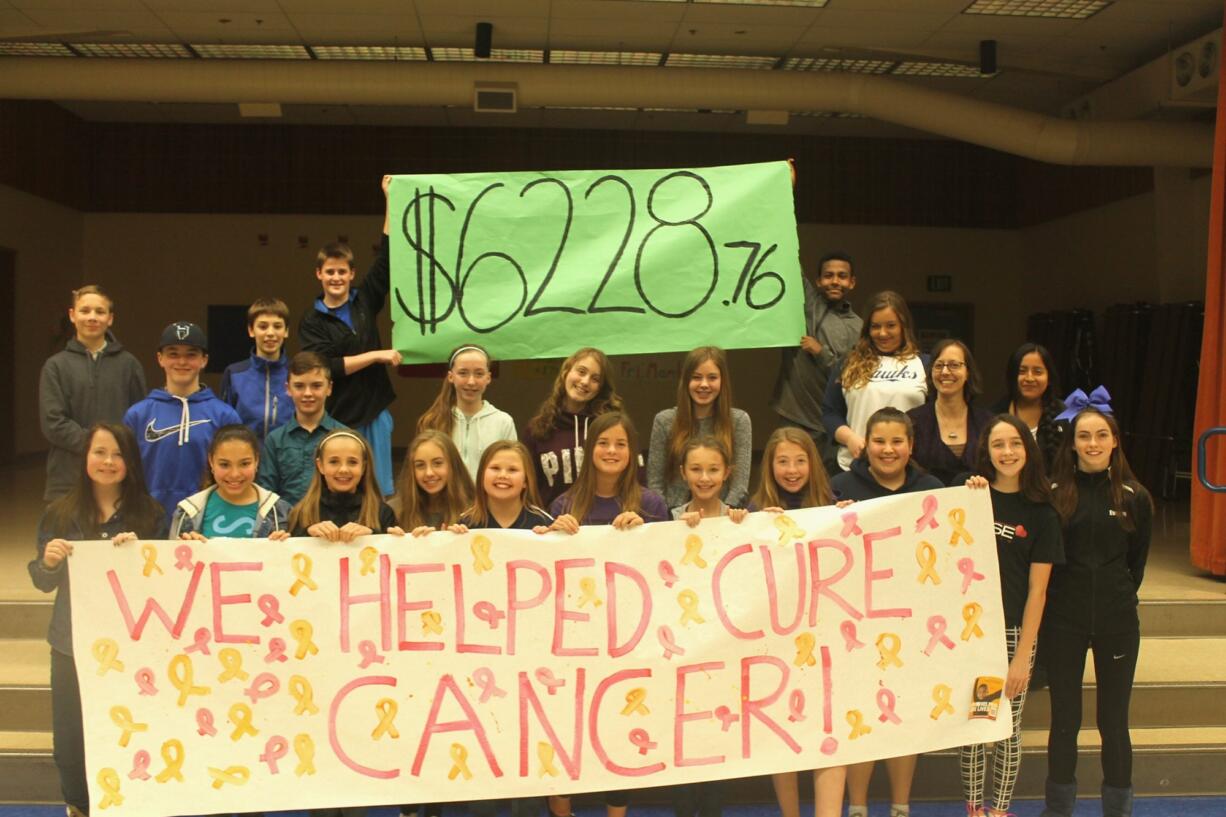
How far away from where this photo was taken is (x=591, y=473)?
3.54 meters

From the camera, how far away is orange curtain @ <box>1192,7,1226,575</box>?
608 cm

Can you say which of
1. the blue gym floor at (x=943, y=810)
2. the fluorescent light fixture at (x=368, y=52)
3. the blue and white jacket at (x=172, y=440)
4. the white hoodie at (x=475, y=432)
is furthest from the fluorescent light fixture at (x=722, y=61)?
the blue gym floor at (x=943, y=810)

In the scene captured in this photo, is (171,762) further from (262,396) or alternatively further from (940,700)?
(940,700)

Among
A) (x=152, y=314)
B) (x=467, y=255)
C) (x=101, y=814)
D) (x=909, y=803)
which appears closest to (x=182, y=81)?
(x=152, y=314)

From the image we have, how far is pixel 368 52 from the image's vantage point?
9.57 m

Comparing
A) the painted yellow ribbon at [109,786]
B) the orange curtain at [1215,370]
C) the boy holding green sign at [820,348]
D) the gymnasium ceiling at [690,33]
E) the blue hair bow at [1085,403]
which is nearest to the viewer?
the painted yellow ribbon at [109,786]

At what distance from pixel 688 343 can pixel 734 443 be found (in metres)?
0.54

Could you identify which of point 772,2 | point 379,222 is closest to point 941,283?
point 772,2

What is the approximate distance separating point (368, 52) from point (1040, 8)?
527cm

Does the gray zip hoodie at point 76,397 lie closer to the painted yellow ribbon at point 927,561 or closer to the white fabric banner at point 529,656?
the white fabric banner at point 529,656

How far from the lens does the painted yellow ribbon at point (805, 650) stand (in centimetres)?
336

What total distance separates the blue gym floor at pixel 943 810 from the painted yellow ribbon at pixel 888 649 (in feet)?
2.38

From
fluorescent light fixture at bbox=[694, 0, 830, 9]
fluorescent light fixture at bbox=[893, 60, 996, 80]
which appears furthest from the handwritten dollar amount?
fluorescent light fixture at bbox=[893, 60, 996, 80]

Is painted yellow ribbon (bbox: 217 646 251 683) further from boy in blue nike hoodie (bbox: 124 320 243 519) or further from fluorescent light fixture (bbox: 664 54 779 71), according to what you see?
fluorescent light fixture (bbox: 664 54 779 71)
